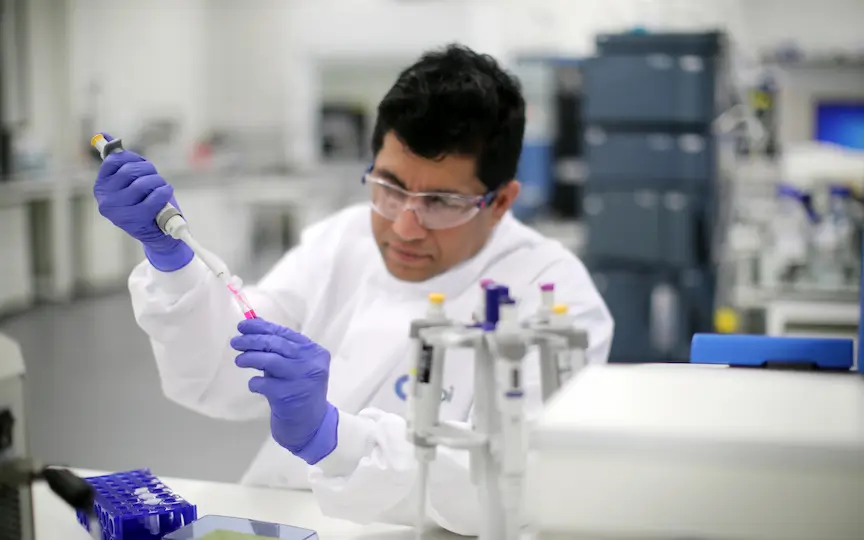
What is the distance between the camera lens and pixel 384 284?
5.47 feet

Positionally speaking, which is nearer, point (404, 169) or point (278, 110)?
point (404, 169)

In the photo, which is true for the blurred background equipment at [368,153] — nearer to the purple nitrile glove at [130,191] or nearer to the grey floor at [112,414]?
the grey floor at [112,414]

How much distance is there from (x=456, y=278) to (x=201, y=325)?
0.44m

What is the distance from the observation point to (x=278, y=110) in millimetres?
8797

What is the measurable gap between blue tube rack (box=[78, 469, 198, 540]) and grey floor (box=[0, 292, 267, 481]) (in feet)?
5.11

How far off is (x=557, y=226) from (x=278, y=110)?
3.71m

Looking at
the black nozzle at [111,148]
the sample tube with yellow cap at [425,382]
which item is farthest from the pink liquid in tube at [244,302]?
the sample tube with yellow cap at [425,382]

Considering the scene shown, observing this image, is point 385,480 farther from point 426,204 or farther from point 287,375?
point 426,204

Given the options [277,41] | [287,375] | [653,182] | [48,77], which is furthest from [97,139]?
[277,41]

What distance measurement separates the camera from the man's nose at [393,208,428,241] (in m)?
1.48

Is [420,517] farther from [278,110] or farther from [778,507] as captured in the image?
[278,110]

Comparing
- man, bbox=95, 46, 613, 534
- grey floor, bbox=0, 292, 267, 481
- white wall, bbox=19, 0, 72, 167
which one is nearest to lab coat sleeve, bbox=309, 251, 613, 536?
man, bbox=95, 46, 613, 534

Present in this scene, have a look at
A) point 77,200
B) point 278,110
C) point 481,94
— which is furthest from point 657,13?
point 481,94

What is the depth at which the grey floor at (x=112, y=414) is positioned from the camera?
352 centimetres
